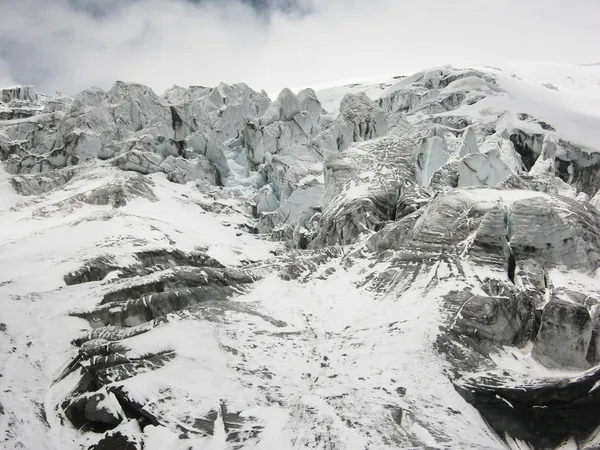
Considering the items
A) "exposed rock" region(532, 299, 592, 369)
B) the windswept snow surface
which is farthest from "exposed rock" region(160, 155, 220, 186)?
"exposed rock" region(532, 299, 592, 369)

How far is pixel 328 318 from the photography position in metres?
25.9

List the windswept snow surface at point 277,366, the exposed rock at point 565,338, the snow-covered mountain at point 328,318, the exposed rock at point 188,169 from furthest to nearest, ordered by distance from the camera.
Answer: the exposed rock at point 188,169 < the exposed rock at point 565,338 < the snow-covered mountain at point 328,318 < the windswept snow surface at point 277,366

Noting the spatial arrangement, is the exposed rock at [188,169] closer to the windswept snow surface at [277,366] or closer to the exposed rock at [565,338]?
the windswept snow surface at [277,366]

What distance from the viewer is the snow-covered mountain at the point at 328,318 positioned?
58.9 ft

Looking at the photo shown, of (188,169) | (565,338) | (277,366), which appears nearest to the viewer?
(565,338)

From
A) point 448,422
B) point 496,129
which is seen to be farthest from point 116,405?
point 496,129

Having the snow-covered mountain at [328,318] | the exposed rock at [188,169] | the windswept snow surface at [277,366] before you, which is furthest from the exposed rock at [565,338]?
the exposed rock at [188,169]

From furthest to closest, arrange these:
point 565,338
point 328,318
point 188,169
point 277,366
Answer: point 188,169 → point 328,318 → point 277,366 → point 565,338

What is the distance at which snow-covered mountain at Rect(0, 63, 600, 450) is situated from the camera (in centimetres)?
1794

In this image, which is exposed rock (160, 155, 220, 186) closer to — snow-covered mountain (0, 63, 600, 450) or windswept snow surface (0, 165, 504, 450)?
snow-covered mountain (0, 63, 600, 450)

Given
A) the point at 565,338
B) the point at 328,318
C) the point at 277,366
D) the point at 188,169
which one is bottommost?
the point at 328,318

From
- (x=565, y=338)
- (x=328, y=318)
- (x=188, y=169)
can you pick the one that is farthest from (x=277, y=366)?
(x=188, y=169)

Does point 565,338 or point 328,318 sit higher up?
point 565,338

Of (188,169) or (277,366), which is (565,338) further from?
(188,169)
